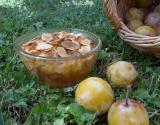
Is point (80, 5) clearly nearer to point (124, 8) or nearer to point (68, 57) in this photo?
point (124, 8)

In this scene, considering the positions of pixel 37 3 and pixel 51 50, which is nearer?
pixel 51 50

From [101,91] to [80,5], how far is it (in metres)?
1.37

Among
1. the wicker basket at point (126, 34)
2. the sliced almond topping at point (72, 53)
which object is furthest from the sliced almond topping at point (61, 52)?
the wicker basket at point (126, 34)

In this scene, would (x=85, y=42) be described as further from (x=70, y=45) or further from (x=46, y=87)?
(x=46, y=87)

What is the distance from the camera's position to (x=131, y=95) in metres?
1.40

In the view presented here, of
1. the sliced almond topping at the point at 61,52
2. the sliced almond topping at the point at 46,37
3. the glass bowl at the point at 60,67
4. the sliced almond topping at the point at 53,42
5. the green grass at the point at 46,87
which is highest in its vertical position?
the sliced almond topping at the point at 46,37

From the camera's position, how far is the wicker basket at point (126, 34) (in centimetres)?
156

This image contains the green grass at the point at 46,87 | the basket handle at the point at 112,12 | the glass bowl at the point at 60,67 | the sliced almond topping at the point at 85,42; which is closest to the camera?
the green grass at the point at 46,87

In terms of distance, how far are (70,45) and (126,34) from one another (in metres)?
0.30

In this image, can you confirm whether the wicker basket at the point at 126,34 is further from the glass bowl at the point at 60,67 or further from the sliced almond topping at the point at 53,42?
the sliced almond topping at the point at 53,42

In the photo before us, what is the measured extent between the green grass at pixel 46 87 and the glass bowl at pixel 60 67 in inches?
1.3

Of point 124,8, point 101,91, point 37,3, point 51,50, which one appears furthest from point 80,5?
point 101,91

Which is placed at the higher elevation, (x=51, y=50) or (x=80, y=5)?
(x=51, y=50)

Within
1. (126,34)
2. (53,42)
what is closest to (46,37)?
(53,42)
